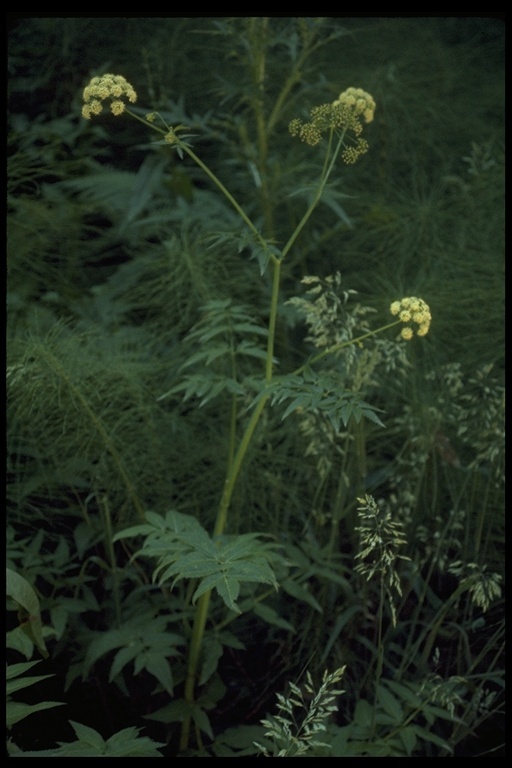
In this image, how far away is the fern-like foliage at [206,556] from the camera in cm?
123

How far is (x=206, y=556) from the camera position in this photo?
136cm

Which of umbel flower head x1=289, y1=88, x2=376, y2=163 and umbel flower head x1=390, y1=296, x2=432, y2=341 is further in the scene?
umbel flower head x1=289, y1=88, x2=376, y2=163

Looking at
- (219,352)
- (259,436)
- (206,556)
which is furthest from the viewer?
(259,436)

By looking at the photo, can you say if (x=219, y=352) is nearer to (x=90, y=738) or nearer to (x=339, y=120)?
(x=339, y=120)

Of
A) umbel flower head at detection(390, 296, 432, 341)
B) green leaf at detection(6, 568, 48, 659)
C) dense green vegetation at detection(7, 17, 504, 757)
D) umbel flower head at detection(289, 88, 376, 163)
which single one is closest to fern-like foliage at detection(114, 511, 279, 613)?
dense green vegetation at detection(7, 17, 504, 757)

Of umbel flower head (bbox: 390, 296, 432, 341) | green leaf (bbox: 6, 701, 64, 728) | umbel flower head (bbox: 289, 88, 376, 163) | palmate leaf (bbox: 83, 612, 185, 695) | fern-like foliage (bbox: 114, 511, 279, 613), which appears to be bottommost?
palmate leaf (bbox: 83, 612, 185, 695)

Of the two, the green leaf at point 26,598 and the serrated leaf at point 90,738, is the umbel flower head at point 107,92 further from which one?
the serrated leaf at point 90,738

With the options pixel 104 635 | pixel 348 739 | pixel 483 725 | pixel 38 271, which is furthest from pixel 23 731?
pixel 38 271

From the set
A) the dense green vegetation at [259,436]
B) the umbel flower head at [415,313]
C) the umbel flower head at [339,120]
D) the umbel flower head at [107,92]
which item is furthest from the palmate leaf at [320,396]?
the umbel flower head at [107,92]

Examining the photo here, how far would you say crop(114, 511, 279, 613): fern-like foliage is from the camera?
1227 millimetres

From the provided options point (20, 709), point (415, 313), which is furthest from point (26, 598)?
point (415, 313)

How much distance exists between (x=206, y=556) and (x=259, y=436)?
58 centimetres

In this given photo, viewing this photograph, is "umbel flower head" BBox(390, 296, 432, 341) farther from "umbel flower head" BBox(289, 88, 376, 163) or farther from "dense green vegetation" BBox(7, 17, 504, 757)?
"umbel flower head" BBox(289, 88, 376, 163)

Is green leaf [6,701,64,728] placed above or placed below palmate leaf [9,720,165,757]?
above
